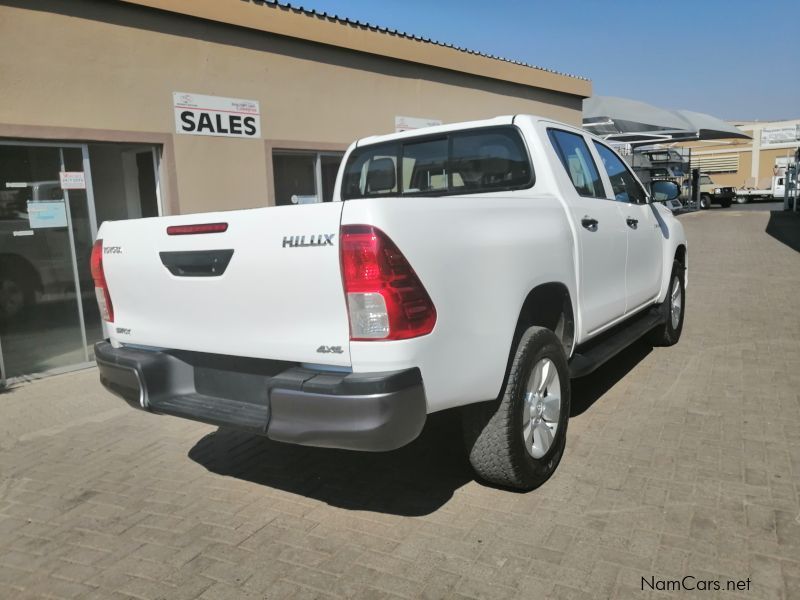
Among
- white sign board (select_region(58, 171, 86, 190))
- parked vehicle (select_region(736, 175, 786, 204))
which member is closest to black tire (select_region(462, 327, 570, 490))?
white sign board (select_region(58, 171, 86, 190))

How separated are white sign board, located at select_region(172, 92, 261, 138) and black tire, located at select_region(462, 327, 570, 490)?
18.7 ft

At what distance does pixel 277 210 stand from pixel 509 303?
118 centimetres

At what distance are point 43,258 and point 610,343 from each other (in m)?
5.56

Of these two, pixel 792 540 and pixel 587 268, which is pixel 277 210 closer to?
pixel 587 268

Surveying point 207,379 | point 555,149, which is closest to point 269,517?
point 207,379

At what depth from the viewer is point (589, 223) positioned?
4043 millimetres

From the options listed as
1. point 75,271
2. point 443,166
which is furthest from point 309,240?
point 75,271

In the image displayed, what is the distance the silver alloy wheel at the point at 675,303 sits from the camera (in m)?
6.27

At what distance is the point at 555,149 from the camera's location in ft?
13.4

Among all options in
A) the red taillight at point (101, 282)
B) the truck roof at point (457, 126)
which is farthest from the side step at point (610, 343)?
the red taillight at point (101, 282)

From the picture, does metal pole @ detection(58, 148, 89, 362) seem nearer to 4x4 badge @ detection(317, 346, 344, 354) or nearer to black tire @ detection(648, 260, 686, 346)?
4x4 badge @ detection(317, 346, 344, 354)

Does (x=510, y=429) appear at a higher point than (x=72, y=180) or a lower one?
lower

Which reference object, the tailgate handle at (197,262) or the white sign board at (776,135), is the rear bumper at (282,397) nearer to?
the tailgate handle at (197,262)

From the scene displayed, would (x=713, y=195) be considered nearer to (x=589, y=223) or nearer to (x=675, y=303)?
(x=675, y=303)
